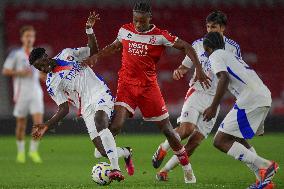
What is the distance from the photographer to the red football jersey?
11602 mm

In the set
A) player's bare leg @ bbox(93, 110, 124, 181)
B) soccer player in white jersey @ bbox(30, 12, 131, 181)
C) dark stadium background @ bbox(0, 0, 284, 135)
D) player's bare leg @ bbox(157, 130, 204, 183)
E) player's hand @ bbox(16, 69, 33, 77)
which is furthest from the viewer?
dark stadium background @ bbox(0, 0, 284, 135)

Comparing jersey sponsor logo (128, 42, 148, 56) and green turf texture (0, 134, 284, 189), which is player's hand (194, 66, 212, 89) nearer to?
jersey sponsor logo (128, 42, 148, 56)

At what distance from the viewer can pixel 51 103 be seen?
2634 centimetres

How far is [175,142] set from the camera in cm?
1185

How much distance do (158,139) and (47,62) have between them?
37.2 feet

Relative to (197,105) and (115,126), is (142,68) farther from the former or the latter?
(197,105)

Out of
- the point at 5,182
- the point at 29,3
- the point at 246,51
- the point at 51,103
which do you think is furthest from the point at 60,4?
the point at 5,182

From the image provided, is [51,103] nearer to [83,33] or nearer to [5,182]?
A: [83,33]

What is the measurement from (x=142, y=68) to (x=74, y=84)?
893 mm

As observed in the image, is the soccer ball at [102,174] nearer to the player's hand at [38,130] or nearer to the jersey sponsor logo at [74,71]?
the player's hand at [38,130]

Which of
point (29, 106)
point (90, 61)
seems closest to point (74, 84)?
point (90, 61)

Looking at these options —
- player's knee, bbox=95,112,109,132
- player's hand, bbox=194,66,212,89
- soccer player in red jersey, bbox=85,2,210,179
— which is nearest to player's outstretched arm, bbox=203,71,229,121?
A: player's hand, bbox=194,66,212,89

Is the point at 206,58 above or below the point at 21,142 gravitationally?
above

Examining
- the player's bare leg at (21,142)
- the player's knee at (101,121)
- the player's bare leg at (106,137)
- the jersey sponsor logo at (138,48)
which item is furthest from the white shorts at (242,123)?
the player's bare leg at (21,142)
